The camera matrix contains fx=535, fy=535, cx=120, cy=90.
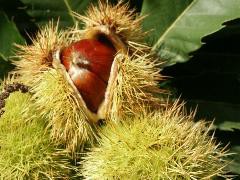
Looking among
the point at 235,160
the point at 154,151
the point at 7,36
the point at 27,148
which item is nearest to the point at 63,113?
the point at 27,148

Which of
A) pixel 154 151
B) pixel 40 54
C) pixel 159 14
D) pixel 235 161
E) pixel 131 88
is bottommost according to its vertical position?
pixel 235 161

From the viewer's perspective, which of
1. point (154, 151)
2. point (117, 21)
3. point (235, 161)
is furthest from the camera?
point (235, 161)

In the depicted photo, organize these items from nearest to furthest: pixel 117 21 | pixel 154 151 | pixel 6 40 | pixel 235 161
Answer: pixel 154 151
pixel 117 21
pixel 235 161
pixel 6 40

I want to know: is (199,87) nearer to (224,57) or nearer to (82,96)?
(224,57)

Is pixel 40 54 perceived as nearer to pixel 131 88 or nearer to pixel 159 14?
pixel 131 88

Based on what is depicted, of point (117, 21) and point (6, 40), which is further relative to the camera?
point (6, 40)

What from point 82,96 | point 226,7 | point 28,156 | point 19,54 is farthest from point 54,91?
point 226,7

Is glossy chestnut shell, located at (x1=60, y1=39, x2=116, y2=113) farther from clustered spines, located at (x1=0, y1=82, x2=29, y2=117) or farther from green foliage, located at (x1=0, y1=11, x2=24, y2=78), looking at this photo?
green foliage, located at (x1=0, y1=11, x2=24, y2=78)
